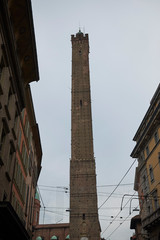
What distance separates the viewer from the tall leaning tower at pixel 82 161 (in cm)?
3994

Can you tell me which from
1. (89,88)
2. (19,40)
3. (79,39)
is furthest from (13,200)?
(79,39)

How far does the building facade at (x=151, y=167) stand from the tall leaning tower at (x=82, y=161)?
56.0 ft

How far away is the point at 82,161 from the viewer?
44750 millimetres

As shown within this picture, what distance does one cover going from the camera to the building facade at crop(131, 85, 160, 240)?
839 inches

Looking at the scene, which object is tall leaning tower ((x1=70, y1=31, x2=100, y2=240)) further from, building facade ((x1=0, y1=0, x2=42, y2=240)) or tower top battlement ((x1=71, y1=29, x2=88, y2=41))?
building facade ((x1=0, y1=0, x2=42, y2=240))

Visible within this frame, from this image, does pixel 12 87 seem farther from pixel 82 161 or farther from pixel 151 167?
pixel 82 161

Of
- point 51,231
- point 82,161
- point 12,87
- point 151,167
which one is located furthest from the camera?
point 51,231

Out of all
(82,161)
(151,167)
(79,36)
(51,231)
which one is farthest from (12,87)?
(51,231)

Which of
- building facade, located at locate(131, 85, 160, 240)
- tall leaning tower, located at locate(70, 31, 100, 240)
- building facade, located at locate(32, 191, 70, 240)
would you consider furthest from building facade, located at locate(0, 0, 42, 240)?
building facade, located at locate(32, 191, 70, 240)

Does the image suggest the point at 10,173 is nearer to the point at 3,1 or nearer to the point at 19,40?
the point at 19,40

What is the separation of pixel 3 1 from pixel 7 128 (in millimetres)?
5135

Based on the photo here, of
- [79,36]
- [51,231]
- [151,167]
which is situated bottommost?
[51,231]

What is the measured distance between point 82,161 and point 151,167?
2236 cm

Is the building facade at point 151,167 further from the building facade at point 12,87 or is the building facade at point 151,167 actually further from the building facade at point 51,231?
the building facade at point 51,231
